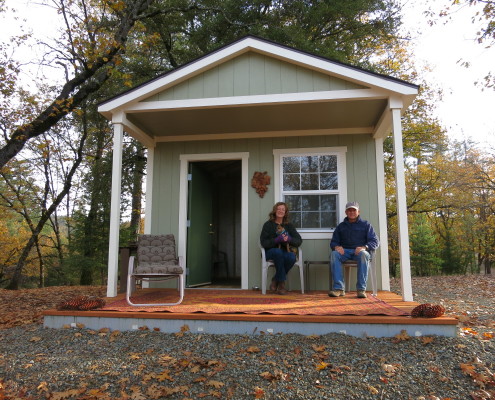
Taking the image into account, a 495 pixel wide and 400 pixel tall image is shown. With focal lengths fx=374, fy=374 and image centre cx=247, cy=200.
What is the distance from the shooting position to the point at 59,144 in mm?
13008

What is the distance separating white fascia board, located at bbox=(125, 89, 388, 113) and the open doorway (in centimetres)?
150

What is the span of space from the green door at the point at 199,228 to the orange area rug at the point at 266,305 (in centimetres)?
110

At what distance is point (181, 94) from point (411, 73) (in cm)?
1110

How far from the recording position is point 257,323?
339cm

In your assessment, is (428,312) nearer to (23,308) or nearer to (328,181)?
(328,181)

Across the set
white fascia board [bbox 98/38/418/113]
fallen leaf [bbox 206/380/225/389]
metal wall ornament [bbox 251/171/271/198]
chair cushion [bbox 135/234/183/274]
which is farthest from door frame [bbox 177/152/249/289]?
fallen leaf [bbox 206/380/225/389]

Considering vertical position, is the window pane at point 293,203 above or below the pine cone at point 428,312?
above

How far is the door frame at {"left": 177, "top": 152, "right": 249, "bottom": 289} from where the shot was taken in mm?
5688

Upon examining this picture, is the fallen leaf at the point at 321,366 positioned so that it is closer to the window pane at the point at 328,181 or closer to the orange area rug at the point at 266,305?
the orange area rug at the point at 266,305

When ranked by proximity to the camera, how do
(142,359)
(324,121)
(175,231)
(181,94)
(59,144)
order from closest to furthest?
(142,359) → (181,94) → (324,121) → (175,231) → (59,144)

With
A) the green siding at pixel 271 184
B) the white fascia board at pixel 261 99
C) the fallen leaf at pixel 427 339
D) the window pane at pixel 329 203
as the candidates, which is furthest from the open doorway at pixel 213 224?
the fallen leaf at pixel 427 339

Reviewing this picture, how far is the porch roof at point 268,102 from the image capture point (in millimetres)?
4395

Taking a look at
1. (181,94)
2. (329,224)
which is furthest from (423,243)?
(181,94)

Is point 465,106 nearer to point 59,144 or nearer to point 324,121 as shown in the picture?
point 324,121
